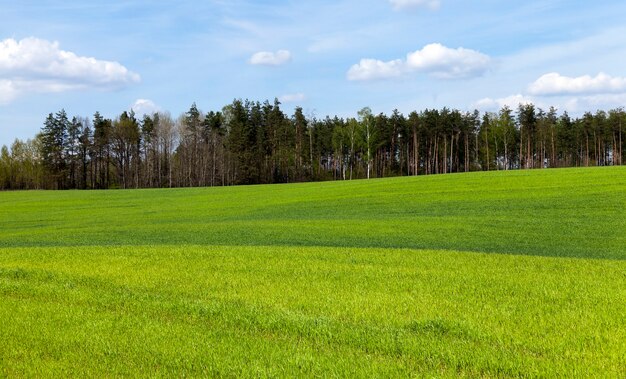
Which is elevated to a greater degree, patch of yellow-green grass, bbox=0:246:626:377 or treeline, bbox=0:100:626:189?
treeline, bbox=0:100:626:189

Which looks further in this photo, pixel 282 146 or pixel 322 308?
pixel 282 146

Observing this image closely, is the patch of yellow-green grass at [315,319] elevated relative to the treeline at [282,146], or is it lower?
lower

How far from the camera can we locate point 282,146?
10400 centimetres

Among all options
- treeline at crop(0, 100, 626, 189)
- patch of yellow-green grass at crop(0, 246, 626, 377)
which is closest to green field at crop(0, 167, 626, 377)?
patch of yellow-green grass at crop(0, 246, 626, 377)

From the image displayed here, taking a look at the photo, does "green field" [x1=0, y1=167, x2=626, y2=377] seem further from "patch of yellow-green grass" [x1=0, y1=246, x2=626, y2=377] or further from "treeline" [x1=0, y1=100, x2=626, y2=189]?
"treeline" [x1=0, y1=100, x2=626, y2=189]

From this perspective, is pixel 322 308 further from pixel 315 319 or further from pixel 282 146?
pixel 282 146

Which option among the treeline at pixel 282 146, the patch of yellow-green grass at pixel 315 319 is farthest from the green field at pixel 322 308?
A: the treeline at pixel 282 146

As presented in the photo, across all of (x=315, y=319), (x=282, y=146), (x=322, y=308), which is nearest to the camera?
(x=315, y=319)

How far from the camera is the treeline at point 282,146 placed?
323ft

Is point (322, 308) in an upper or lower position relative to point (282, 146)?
lower

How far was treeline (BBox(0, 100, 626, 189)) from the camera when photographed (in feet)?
323

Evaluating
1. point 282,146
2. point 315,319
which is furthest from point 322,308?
point 282,146

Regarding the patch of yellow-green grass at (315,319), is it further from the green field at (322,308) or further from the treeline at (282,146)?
the treeline at (282,146)

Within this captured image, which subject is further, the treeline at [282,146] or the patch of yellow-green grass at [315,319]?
the treeline at [282,146]
